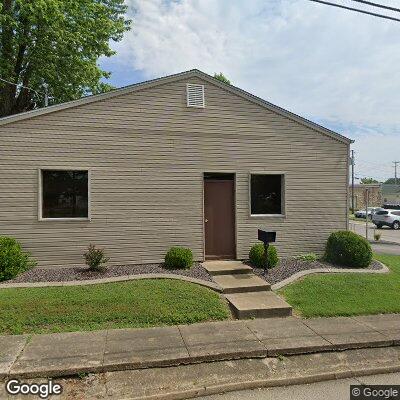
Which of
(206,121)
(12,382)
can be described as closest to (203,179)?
(206,121)

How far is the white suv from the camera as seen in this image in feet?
111

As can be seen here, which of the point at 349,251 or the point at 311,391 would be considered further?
the point at 349,251

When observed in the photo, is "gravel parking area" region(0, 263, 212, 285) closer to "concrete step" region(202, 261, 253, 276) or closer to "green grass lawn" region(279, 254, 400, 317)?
"concrete step" region(202, 261, 253, 276)

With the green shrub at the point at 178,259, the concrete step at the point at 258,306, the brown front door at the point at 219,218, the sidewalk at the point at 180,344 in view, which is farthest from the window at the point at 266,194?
the sidewalk at the point at 180,344

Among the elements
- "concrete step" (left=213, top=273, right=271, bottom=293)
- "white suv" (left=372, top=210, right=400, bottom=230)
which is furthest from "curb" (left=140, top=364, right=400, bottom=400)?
"white suv" (left=372, top=210, right=400, bottom=230)

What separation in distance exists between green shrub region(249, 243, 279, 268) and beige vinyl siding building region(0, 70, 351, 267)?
0.60 m

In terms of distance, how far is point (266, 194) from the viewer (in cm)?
1116

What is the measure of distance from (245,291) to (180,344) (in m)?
2.95

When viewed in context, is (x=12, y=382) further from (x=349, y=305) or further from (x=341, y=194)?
(x=341, y=194)

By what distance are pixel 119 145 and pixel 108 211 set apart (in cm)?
185

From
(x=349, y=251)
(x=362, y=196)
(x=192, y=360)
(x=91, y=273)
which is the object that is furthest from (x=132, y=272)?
(x=362, y=196)

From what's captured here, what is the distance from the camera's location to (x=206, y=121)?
10.6 m

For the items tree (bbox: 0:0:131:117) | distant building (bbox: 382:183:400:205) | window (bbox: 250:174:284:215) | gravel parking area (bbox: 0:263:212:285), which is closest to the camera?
gravel parking area (bbox: 0:263:212:285)

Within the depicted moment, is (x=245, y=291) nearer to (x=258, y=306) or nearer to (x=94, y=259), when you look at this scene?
(x=258, y=306)
